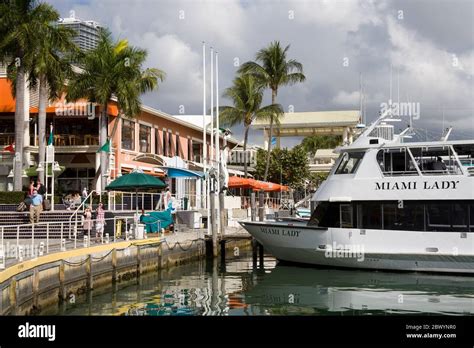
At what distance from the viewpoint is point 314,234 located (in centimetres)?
2312

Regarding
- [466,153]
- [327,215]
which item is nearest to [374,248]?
[327,215]

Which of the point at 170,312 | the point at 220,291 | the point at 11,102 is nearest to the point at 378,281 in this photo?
the point at 220,291

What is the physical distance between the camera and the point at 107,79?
38031mm

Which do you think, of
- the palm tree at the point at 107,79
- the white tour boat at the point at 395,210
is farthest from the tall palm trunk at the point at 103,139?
the white tour boat at the point at 395,210

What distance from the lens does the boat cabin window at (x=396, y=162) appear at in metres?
22.3

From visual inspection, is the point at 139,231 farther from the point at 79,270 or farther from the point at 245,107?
the point at 245,107

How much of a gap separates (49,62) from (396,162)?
69.5 ft

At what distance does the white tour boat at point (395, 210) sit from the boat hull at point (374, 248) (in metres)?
0.03

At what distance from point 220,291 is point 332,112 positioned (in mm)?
45073

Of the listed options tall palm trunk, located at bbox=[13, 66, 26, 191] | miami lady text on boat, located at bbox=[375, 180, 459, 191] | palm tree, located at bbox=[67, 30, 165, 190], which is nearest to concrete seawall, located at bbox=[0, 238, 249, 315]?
miami lady text on boat, located at bbox=[375, 180, 459, 191]

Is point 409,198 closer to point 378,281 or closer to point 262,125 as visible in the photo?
point 378,281

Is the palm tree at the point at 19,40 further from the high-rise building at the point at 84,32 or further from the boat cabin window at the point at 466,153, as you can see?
the boat cabin window at the point at 466,153

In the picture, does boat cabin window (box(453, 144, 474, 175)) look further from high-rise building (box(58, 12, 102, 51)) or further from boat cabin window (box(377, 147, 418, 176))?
high-rise building (box(58, 12, 102, 51))
